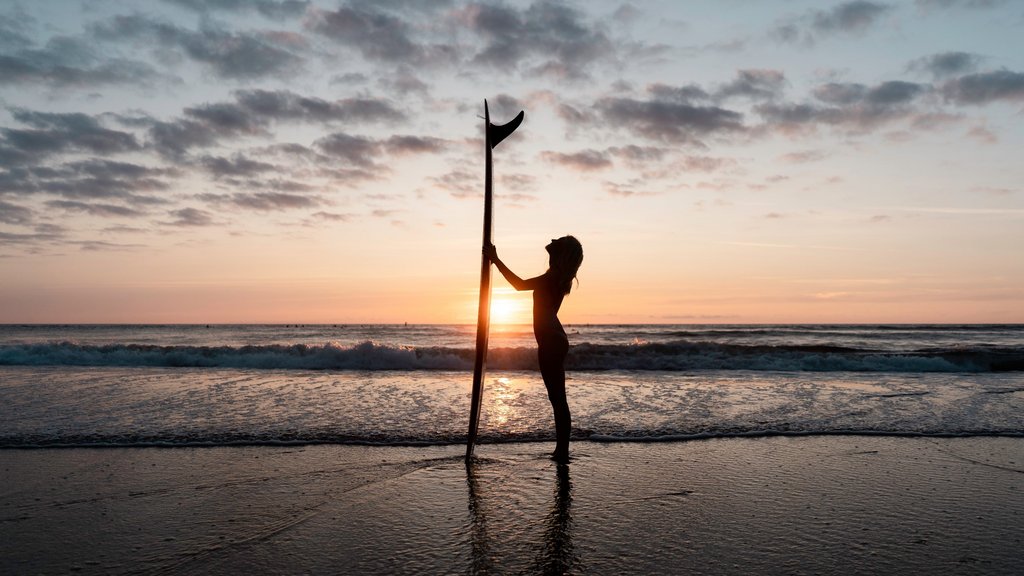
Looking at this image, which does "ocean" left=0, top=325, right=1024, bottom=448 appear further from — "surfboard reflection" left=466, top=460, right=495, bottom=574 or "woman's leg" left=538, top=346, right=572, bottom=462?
"surfboard reflection" left=466, top=460, right=495, bottom=574

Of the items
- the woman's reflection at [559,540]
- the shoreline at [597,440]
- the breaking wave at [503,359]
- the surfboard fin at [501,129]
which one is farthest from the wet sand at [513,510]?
the breaking wave at [503,359]

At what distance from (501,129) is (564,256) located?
131 centimetres

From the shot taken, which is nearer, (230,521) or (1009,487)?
(230,521)

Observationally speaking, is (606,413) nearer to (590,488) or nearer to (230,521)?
(590,488)

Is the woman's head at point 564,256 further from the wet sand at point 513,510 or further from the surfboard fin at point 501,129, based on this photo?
the wet sand at point 513,510

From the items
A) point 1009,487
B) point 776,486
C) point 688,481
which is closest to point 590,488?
point 688,481

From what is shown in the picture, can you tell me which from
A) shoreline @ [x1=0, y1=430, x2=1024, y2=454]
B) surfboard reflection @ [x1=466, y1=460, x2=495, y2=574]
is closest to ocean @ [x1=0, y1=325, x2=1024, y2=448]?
shoreline @ [x1=0, y1=430, x2=1024, y2=454]

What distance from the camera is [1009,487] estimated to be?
163 inches

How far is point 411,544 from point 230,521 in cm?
121

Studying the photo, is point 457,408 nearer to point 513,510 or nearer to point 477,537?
point 513,510

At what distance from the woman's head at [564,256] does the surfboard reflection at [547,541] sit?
1.66 meters

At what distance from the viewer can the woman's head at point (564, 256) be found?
15.6ft

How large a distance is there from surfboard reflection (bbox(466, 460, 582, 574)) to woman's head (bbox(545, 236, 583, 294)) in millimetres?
1664

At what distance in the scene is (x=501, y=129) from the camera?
5.12 meters
